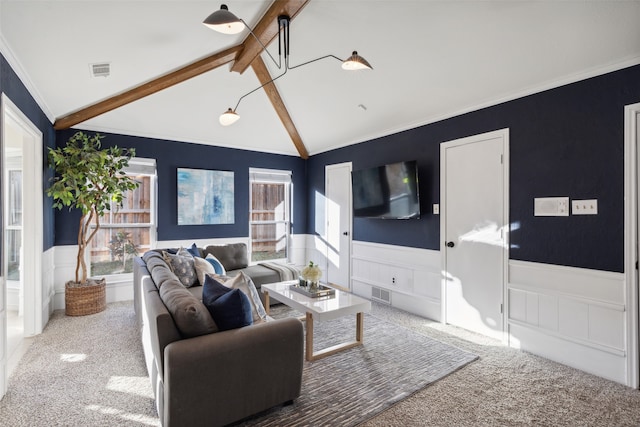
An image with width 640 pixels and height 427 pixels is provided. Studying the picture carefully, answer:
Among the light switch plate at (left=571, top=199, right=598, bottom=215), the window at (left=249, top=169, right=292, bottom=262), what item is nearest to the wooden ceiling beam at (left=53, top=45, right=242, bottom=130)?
the window at (left=249, top=169, right=292, bottom=262)

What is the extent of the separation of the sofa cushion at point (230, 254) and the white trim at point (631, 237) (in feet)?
13.8

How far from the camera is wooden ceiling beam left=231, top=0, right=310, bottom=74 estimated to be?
2809 millimetres

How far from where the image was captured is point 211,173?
548 centimetres

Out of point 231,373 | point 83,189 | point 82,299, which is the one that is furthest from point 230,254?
point 231,373

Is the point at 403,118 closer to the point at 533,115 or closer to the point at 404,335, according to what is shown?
the point at 533,115

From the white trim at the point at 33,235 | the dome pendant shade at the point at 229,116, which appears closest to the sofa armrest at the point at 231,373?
the dome pendant shade at the point at 229,116

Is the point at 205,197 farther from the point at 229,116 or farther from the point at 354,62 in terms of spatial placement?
the point at 354,62

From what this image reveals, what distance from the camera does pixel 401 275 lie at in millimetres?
4539

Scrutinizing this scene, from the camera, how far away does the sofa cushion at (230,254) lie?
187 inches

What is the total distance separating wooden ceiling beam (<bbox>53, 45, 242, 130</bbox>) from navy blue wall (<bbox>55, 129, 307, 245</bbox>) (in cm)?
37

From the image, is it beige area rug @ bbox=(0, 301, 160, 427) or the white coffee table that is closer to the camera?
beige area rug @ bbox=(0, 301, 160, 427)

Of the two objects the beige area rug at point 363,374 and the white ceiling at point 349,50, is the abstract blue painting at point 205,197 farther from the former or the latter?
the beige area rug at point 363,374

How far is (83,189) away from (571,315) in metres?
5.22

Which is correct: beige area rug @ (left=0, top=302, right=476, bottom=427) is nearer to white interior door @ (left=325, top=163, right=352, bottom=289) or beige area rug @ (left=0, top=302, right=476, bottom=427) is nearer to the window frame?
the window frame
